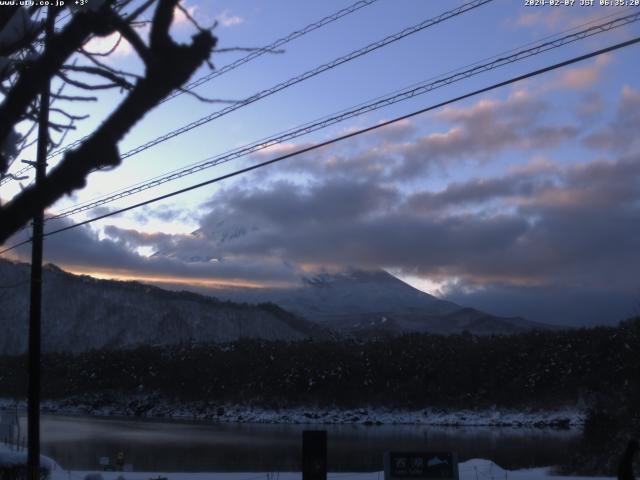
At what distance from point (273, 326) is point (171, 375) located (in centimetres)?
6643

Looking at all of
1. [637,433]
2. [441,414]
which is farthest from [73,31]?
[441,414]

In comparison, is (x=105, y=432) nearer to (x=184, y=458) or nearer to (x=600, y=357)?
(x=184, y=458)

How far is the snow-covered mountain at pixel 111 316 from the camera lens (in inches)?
5062

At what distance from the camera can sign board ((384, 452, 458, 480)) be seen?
15883 mm

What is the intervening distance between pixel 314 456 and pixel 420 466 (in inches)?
97.6

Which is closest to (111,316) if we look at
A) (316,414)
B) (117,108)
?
(316,414)

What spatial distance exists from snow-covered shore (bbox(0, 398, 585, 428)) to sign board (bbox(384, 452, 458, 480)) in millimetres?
54675

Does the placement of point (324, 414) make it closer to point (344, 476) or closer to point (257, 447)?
point (257, 447)

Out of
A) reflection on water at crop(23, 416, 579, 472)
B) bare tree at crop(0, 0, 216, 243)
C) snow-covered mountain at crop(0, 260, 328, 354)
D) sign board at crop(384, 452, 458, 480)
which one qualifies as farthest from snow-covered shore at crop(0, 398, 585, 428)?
bare tree at crop(0, 0, 216, 243)

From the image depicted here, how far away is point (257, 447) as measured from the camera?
4491cm

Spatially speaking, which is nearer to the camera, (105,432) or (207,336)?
(105,432)

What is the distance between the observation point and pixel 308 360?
9606cm

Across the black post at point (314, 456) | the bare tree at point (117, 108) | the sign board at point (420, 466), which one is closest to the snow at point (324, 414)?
the sign board at point (420, 466)

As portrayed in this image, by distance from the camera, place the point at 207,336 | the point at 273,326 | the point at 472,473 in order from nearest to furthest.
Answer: the point at 472,473
the point at 207,336
the point at 273,326
